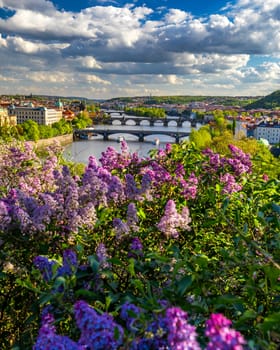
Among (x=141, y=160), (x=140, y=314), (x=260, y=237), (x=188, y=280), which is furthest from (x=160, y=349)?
(x=141, y=160)

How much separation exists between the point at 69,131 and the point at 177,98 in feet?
447

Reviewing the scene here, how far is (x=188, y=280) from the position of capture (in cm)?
109

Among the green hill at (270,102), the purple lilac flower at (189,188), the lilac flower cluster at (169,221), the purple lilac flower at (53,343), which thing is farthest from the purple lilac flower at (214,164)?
Answer: the green hill at (270,102)

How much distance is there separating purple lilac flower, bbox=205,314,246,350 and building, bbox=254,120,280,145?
5448cm

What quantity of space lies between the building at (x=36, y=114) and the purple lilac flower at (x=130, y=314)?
245 ft

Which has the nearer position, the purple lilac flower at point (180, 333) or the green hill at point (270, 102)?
the purple lilac flower at point (180, 333)

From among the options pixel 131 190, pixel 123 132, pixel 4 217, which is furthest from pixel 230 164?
pixel 123 132

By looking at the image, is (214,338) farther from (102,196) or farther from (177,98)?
(177,98)

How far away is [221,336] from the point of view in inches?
26.8

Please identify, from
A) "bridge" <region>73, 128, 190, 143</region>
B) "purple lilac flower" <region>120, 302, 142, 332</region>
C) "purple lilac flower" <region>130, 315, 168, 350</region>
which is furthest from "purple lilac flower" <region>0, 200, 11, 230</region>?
"bridge" <region>73, 128, 190, 143</region>

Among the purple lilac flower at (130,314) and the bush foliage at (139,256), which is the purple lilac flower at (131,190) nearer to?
the bush foliage at (139,256)

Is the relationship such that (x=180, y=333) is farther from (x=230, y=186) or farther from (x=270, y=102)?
(x=270, y=102)

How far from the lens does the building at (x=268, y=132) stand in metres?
53.2

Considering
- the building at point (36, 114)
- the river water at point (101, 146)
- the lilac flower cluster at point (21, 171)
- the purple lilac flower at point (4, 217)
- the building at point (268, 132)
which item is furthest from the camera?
the building at point (36, 114)
